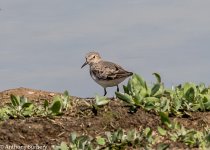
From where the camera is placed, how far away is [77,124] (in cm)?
1295

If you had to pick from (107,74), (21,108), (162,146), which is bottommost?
(162,146)

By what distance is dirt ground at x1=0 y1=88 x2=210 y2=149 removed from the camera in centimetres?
1270

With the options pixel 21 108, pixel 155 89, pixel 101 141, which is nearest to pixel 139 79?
pixel 155 89

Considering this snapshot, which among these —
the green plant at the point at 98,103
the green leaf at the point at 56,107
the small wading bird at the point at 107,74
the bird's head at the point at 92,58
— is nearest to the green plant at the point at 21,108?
the green leaf at the point at 56,107

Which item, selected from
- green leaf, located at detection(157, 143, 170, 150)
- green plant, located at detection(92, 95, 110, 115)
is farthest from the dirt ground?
green leaf, located at detection(157, 143, 170, 150)

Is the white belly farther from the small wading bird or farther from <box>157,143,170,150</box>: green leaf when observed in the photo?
<box>157,143,170,150</box>: green leaf

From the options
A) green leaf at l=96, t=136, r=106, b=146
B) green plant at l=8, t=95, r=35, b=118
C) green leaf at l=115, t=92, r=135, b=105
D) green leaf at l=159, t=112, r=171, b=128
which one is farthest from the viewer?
green plant at l=8, t=95, r=35, b=118

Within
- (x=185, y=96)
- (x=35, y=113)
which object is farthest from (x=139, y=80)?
(x=35, y=113)

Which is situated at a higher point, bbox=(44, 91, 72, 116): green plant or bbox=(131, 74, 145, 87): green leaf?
bbox=(131, 74, 145, 87): green leaf

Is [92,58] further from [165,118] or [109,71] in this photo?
[165,118]

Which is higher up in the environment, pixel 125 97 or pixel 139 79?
pixel 139 79

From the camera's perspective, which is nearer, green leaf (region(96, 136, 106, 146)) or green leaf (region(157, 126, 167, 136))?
green leaf (region(96, 136, 106, 146))

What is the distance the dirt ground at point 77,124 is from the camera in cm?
1270

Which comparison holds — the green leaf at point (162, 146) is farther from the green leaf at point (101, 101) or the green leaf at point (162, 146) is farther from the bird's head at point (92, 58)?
the bird's head at point (92, 58)
